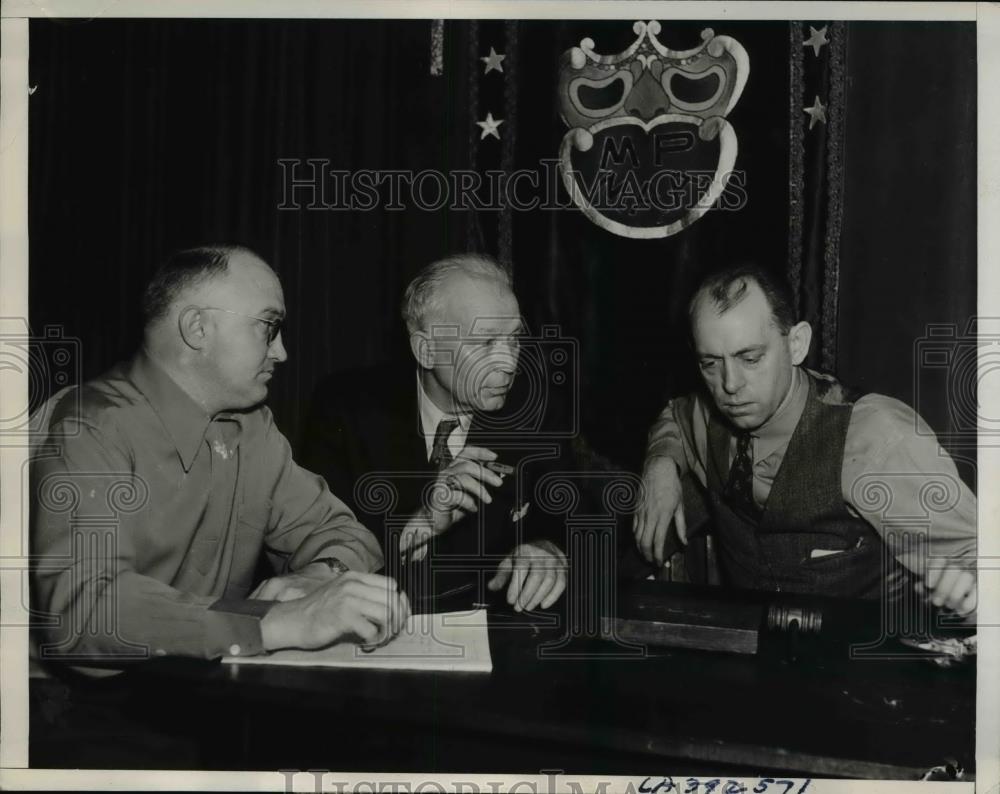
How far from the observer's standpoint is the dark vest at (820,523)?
286 centimetres

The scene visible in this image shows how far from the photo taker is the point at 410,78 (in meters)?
2.90

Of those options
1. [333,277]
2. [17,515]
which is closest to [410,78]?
[333,277]

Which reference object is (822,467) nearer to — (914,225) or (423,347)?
(914,225)

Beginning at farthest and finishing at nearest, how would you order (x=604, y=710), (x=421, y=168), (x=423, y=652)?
(x=421, y=168)
(x=423, y=652)
(x=604, y=710)

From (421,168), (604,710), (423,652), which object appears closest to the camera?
(604,710)

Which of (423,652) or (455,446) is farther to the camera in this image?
(455,446)

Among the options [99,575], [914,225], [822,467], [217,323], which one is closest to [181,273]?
[217,323]

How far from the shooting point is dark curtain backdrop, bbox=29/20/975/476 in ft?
9.41

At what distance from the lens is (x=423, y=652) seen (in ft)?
9.16

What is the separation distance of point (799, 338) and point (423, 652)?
4.32 ft

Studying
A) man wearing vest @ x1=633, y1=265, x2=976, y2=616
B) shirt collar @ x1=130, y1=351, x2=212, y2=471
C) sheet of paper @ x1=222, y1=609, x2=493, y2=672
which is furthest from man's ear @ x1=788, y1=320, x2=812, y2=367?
shirt collar @ x1=130, y1=351, x2=212, y2=471

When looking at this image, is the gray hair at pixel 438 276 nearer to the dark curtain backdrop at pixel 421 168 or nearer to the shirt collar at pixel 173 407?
the dark curtain backdrop at pixel 421 168

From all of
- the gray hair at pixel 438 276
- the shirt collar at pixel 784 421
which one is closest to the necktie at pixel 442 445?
the gray hair at pixel 438 276

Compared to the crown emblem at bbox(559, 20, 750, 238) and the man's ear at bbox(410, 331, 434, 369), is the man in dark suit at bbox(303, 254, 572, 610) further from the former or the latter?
the crown emblem at bbox(559, 20, 750, 238)
